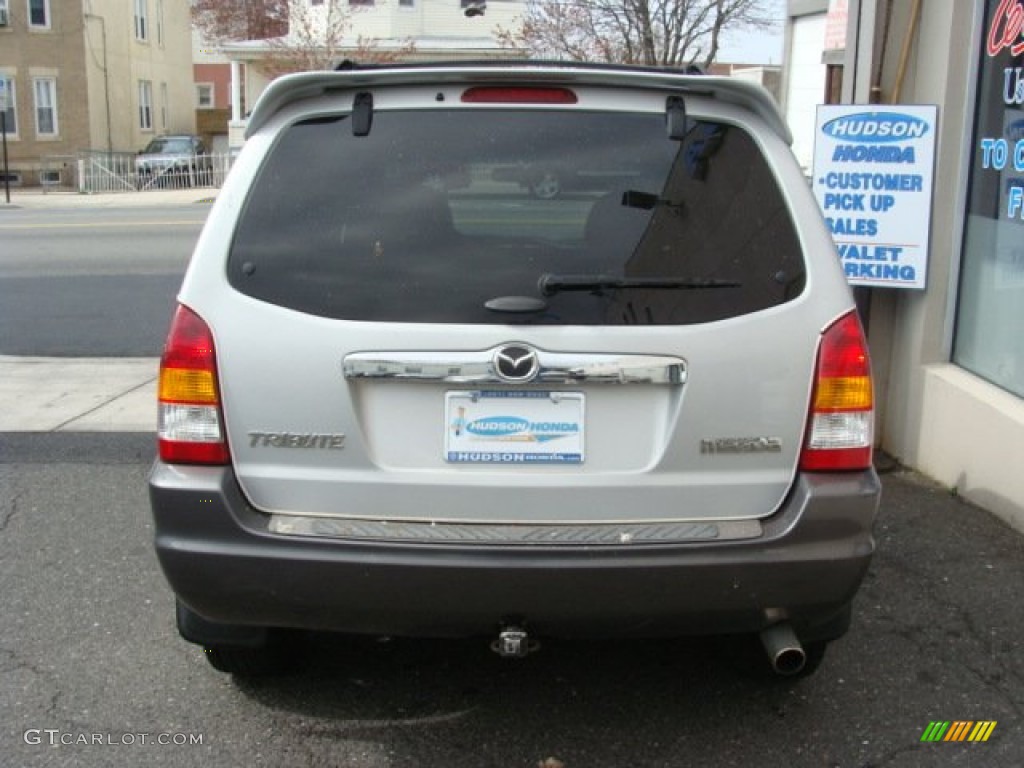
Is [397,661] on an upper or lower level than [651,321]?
lower

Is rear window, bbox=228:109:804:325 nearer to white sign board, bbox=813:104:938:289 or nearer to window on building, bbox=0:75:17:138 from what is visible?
white sign board, bbox=813:104:938:289

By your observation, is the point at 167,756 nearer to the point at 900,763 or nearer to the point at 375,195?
the point at 375,195

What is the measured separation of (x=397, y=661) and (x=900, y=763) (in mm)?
1644

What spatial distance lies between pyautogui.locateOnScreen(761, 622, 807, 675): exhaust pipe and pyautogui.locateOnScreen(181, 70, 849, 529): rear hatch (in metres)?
0.37

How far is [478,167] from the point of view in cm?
294

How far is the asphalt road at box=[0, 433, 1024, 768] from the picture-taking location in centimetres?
318

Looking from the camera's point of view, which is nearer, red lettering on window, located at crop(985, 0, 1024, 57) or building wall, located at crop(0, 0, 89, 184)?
red lettering on window, located at crop(985, 0, 1024, 57)

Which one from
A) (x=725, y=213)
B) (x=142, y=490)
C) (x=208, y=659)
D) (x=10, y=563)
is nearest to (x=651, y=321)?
(x=725, y=213)

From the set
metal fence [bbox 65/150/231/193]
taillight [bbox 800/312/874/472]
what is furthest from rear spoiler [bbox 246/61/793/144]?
metal fence [bbox 65/150/231/193]

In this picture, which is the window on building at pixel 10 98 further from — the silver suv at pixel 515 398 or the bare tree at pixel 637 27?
the silver suv at pixel 515 398

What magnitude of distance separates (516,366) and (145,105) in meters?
44.4

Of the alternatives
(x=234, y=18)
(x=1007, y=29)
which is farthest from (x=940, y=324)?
(x=234, y=18)

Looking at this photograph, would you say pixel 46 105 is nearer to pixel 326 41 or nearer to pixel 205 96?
pixel 326 41

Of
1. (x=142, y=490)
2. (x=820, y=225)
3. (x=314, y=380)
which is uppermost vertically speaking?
(x=820, y=225)
